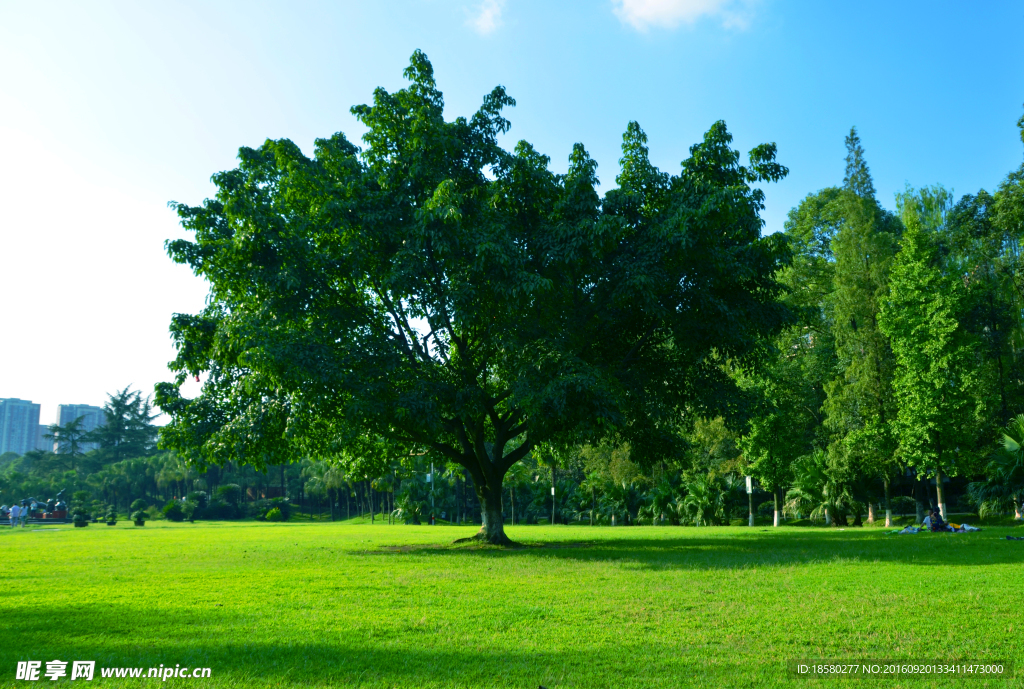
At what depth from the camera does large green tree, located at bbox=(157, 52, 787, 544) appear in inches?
729

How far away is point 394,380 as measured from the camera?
2009 centimetres

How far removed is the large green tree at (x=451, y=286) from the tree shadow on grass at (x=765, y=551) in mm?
3294

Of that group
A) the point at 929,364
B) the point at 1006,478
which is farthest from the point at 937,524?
the point at 929,364

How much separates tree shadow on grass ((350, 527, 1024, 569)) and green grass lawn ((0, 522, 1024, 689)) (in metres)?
0.22

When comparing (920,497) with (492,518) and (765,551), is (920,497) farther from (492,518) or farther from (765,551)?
(492,518)

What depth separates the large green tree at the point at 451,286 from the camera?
60.7ft

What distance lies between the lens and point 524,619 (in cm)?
883

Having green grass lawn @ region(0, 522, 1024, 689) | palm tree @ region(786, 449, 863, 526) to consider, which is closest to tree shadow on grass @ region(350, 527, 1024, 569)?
green grass lawn @ region(0, 522, 1024, 689)

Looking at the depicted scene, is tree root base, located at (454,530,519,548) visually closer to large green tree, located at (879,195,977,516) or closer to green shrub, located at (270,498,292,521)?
large green tree, located at (879,195,977,516)

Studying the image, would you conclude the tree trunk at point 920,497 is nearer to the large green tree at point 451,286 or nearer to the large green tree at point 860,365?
the large green tree at point 860,365

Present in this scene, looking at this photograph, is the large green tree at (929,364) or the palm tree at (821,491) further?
the palm tree at (821,491)

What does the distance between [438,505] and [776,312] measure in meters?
42.4

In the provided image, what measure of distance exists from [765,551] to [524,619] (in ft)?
38.5

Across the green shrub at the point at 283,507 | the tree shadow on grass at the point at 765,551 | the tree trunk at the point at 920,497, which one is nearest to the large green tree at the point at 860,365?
the tree trunk at the point at 920,497
